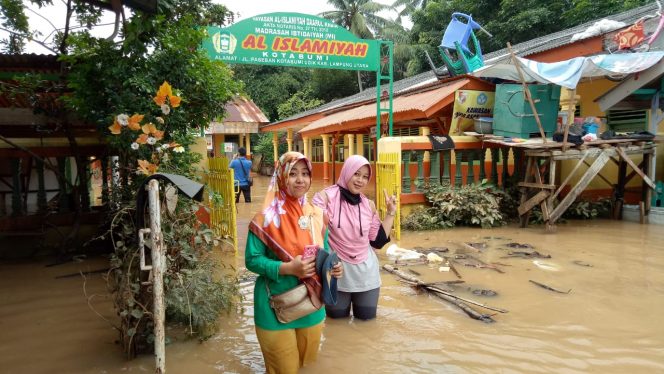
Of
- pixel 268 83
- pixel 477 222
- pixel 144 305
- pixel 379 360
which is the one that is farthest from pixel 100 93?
pixel 268 83

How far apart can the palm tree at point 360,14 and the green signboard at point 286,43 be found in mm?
22164

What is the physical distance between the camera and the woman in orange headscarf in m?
2.42

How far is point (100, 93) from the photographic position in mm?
4203

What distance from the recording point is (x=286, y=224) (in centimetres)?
245

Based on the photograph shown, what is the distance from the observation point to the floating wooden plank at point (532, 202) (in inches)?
304

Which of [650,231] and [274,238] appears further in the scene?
[650,231]

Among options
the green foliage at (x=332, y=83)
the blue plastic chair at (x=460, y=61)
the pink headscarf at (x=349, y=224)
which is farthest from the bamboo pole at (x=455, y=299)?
the green foliage at (x=332, y=83)

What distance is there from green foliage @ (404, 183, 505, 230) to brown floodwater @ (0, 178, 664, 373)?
2.27 metres

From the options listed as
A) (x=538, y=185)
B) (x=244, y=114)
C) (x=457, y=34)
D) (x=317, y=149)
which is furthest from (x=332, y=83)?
(x=538, y=185)

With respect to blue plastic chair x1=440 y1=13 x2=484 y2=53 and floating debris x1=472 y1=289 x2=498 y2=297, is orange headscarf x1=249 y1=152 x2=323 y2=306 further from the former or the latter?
blue plastic chair x1=440 y1=13 x2=484 y2=53

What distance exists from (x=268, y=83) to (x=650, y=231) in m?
25.7

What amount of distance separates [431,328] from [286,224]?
205 cm

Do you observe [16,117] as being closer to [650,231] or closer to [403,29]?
[650,231]

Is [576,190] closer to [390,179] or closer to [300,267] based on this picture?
[390,179]
